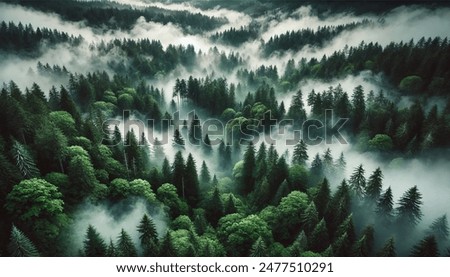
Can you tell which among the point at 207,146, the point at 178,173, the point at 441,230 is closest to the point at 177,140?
the point at 207,146

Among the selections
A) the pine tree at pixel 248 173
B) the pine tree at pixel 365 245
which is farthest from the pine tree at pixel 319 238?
the pine tree at pixel 248 173

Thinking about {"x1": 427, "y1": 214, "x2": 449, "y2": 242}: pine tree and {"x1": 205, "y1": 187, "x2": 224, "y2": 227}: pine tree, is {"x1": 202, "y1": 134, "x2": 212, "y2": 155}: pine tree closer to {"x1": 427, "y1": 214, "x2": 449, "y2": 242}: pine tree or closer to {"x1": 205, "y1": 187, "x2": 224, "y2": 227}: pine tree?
{"x1": 205, "y1": 187, "x2": 224, "y2": 227}: pine tree

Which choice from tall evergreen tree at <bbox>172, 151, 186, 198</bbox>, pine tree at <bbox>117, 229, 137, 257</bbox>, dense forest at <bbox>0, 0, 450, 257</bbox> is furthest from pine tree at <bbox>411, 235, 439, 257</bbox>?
tall evergreen tree at <bbox>172, 151, 186, 198</bbox>

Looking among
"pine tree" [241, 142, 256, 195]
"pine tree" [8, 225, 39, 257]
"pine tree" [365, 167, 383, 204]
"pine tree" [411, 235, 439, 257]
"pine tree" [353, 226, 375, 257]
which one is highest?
"pine tree" [8, 225, 39, 257]

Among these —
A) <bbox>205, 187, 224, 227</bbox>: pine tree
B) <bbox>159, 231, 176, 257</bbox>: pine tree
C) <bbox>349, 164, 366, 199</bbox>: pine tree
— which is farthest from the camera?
<bbox>205, 187, 224, 227</bbox>: pine tree

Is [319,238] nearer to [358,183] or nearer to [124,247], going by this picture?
[358,183]
